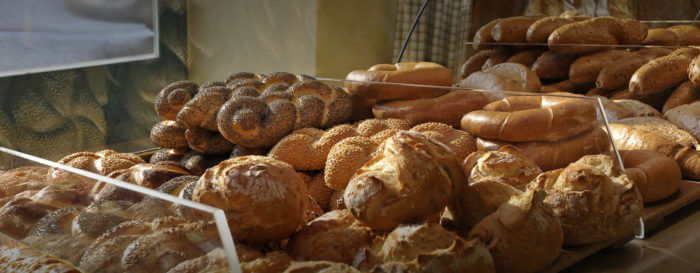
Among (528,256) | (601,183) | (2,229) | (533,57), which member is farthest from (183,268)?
(533,57)

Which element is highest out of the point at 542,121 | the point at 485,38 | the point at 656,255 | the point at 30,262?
the point at 485,38

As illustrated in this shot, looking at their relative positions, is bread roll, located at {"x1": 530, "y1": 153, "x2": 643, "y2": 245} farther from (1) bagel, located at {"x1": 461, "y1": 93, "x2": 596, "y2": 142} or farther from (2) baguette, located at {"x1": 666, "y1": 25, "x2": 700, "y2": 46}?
(2) baguette, located at {"x1": 666, "y1": 25, "x2": 700, "y2": 46}

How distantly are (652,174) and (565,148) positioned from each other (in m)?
0.27

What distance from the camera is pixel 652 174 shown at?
3.89 feet

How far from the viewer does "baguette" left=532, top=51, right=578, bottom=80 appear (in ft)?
7.75

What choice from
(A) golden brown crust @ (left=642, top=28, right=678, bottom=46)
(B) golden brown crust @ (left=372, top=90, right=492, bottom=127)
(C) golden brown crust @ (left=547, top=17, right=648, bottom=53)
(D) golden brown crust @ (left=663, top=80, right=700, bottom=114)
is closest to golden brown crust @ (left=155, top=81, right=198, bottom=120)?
(B) golden brown crust @ (left=372, top=90, right=492, bottom=127)

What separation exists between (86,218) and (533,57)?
7.26ft

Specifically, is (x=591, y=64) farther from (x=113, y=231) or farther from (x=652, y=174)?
(x=113, y=231)

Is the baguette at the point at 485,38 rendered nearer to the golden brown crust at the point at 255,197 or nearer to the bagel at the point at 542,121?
the bagel at the point at 542,121

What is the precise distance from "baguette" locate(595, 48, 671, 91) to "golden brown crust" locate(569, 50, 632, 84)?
0.11 feet

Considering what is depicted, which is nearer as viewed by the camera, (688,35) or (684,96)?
(684,96)

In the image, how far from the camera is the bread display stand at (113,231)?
1.82 ft

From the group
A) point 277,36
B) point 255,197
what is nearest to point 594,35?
point 255,197

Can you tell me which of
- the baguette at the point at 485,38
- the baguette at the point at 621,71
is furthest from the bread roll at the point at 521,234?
the baguette at the point at 485,38
